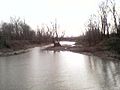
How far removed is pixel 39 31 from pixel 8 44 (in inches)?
2423

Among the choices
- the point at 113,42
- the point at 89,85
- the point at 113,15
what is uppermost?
the point at 113,15

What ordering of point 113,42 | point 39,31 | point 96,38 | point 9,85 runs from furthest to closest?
point 39,31 < point 96,38 < point 113,42 < point 9,85

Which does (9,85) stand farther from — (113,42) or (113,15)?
(113,15)

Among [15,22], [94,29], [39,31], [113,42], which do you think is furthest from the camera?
[39,31]

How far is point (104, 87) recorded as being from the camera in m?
14.5

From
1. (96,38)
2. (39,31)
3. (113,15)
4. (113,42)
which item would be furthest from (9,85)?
(39,31)

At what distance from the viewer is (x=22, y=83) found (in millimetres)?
16469

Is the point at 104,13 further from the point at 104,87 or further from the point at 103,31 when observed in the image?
the point at 104,87

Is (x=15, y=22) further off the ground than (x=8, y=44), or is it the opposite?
(x=15, y=22)

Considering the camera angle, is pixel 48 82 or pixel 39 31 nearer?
pixel 48 82

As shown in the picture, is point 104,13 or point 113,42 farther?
point 104,13

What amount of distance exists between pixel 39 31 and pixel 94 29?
54145mm

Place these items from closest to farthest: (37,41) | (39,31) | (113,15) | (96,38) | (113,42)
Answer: (113,42)
(113,15)
(96,38)
(37,41)
(39,31)

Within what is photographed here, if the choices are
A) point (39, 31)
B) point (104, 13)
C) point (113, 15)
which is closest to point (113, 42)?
point (113, 15)
